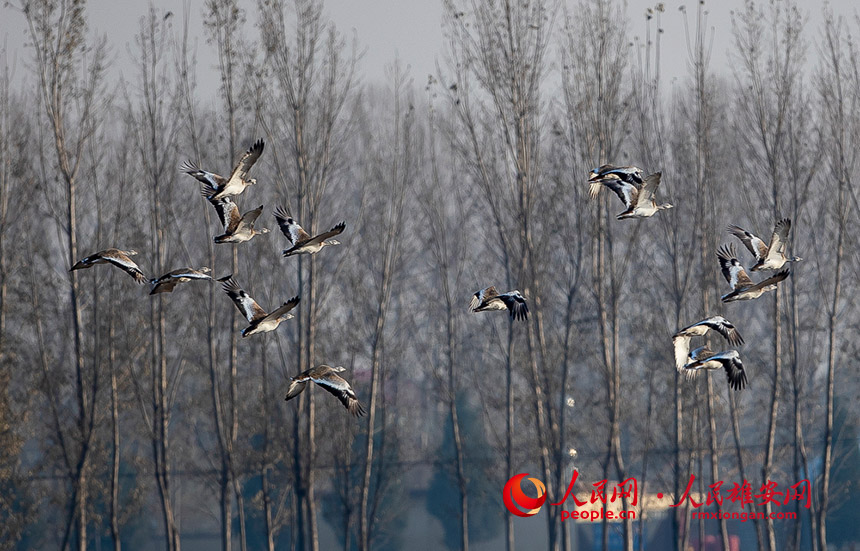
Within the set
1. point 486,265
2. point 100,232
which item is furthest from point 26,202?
point 486,265

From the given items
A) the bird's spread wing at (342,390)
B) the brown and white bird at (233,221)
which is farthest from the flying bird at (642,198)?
the brown and white bird at (233,221)

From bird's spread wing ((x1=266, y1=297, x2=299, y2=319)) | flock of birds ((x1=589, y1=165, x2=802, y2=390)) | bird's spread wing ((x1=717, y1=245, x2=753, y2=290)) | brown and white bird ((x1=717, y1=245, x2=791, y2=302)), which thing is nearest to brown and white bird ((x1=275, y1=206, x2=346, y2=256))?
bird's spread wing ((x1=266, y1=297, x2=299, y2=319))

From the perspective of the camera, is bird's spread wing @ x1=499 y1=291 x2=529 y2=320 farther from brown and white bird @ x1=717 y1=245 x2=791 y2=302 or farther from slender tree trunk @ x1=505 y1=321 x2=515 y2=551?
slender tree trunk @ x1=505 y1=321 x2=515 y2=551

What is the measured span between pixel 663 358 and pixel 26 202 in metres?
15.3

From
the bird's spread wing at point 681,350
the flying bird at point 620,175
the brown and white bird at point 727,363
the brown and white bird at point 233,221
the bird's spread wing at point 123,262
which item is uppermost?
the flying bird at point 620,175

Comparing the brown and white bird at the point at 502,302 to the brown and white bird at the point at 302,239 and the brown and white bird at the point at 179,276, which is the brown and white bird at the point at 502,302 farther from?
the brown and white bird at the point at 179,276

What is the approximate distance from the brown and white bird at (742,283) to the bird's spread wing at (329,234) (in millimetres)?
3661

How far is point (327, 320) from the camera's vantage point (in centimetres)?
2580

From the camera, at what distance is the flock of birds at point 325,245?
9.19 meters

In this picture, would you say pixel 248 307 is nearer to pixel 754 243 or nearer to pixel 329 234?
pixel 329 234

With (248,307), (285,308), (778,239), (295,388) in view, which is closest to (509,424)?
(778,239)

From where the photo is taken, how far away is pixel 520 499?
24.9m

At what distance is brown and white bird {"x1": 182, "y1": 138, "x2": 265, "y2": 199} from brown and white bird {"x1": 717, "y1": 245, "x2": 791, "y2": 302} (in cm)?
475

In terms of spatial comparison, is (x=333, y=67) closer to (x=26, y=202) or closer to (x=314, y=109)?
(x=314, y=109)
